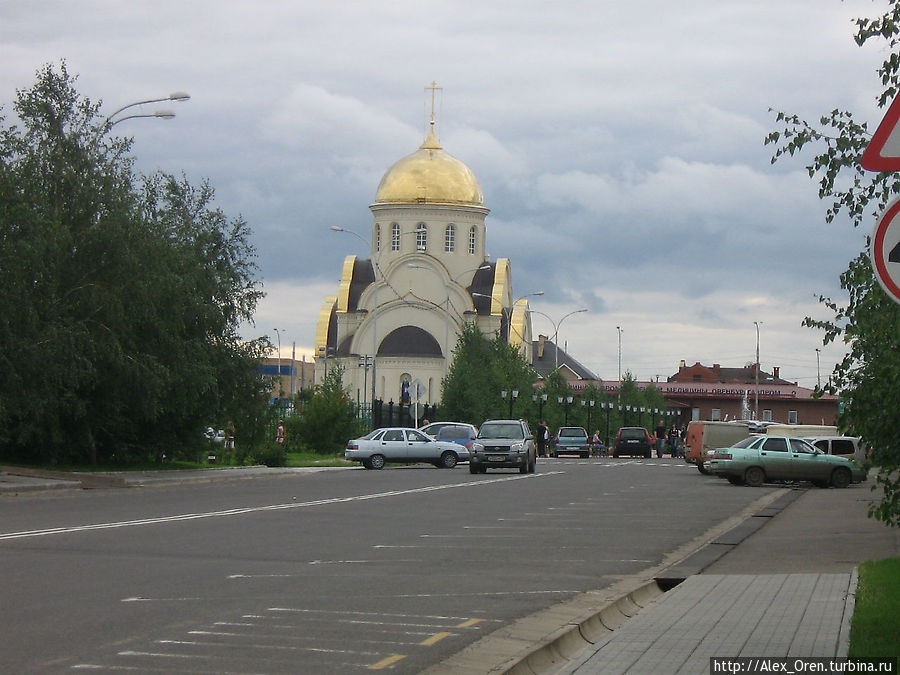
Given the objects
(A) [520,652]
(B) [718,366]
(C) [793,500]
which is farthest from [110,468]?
(B) [718,366]

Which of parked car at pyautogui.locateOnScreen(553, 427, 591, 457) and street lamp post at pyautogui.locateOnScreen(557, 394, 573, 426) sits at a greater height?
street lamp post at pyautogui.locateOnScreen(557, 394, 573, 426)

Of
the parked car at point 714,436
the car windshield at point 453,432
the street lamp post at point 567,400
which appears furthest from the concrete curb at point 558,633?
the street lamp post at point 567,400

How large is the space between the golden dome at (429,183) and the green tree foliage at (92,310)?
5618cm

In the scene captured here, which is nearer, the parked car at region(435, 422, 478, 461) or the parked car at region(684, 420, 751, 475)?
the parked car at region(684, 420, 751, 475)

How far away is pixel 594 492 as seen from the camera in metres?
32.2

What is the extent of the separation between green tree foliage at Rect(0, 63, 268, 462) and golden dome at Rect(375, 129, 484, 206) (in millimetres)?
56182

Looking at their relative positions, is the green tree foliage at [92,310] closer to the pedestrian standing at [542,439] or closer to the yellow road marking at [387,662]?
the yellow road marking at [387,662]

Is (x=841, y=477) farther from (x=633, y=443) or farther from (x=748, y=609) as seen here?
(x=633, y=443)

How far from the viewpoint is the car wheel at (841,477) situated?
37.1 metres

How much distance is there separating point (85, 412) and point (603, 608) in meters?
24.3

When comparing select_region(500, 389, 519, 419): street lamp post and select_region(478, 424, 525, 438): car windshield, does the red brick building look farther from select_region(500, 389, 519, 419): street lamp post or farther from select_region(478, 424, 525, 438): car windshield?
select_region(478, 424, 525, 438): car windshield

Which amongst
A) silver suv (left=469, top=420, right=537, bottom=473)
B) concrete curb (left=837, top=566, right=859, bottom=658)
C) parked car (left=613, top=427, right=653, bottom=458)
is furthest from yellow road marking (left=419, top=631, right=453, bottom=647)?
parked car (left=613, top=427, right=653, bottom=458)

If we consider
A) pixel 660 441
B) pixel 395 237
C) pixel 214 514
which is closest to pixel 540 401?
pixel 660 441

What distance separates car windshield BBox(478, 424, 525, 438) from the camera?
44.6 metres
